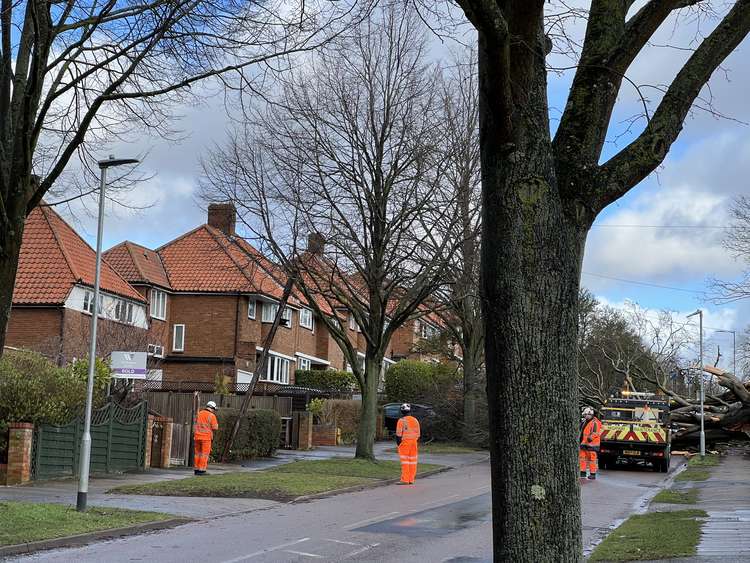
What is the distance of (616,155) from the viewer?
5.43m

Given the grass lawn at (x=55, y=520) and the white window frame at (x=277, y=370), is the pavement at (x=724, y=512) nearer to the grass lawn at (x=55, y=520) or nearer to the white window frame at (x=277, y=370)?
the grass lawn at (x=55, y=520)

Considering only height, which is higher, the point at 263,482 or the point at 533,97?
the point at 533,97

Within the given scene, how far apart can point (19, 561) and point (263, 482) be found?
9.67m

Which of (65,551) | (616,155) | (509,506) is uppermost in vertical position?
(616,155)

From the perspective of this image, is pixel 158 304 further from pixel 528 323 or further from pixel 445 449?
pixel 528 323

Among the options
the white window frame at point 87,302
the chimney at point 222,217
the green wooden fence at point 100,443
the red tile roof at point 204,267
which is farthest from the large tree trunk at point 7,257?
the red tile roof at point 204,267

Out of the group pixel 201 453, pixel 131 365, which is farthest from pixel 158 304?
pixel 131 365

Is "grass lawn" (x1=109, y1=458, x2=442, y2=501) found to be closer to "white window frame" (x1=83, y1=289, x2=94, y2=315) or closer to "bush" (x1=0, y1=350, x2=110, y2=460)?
"bush" (x1=0, y1=350, x2=110, y2=460)

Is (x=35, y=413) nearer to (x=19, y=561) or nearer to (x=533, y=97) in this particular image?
(x=19, y=561)

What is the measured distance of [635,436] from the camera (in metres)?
28.2

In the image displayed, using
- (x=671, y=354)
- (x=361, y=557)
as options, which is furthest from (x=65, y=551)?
(x=671, y=354)

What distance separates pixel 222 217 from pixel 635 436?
2275 centimetres

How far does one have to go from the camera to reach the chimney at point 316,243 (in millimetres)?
25875

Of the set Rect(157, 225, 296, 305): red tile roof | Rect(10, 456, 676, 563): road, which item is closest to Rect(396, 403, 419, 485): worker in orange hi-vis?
Rect(10, 456, 676, 563): road
